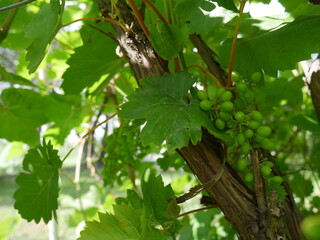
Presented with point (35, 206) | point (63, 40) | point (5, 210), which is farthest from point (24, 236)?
point (35, 206)

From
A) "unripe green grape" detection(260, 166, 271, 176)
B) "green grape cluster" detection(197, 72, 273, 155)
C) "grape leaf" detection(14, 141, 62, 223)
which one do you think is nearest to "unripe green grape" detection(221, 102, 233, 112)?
"green grape cluster" detection(197, 72, 273, 155)

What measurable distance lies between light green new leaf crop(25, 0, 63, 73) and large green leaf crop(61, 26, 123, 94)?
20cm

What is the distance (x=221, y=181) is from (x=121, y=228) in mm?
161

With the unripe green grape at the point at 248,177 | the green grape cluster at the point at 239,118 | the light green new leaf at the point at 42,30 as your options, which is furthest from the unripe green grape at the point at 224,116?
the light green new leaf at the point at 42,30

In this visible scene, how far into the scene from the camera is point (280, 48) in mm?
736

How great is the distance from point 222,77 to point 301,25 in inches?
7.6

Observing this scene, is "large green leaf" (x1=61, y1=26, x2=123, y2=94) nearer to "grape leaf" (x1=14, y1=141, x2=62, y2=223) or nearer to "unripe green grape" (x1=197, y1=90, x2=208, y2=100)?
"grape leaf" (x1=14, y1=141, x2=62, y2=223)

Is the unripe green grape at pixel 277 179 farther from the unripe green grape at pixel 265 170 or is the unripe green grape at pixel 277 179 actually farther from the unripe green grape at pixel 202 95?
the unripe green grape at pixel 202 95

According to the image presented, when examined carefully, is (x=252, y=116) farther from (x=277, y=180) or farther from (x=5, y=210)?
(x=5, y=210)

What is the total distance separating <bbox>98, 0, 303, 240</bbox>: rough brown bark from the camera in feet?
A: 1.85

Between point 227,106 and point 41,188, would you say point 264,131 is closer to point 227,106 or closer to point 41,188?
point 227,106

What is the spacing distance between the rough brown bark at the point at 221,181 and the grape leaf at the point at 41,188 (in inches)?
11.9

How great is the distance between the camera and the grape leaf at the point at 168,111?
57 centimetres

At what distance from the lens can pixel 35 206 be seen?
2.79 feet
